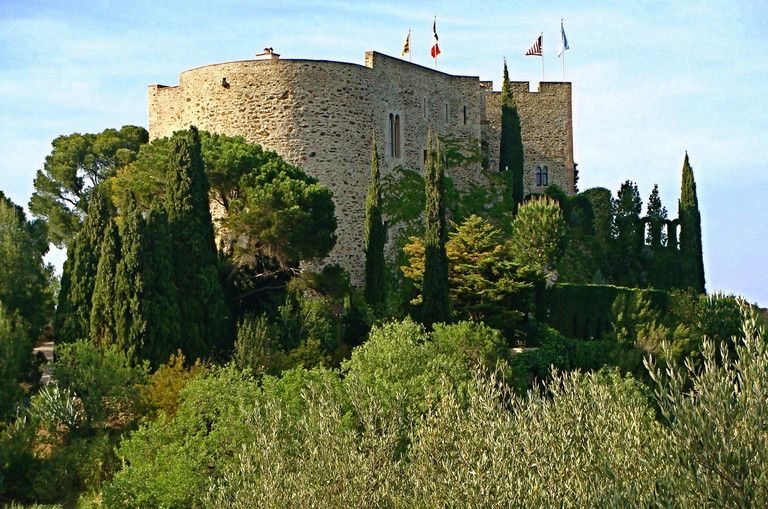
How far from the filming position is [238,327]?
3356cm

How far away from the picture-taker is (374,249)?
3766 cm

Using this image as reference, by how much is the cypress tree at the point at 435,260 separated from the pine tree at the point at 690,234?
57.0ft

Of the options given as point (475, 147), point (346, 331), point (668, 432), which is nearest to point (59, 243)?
point (475, 147)

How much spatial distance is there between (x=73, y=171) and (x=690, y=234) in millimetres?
24814

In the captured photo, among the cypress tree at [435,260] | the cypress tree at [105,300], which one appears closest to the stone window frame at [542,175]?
the cypress tree at [435,260]

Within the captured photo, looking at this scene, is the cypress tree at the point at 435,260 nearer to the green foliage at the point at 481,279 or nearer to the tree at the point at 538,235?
the green foliage at the point at 481,279

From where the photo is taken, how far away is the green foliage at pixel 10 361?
1181 inches

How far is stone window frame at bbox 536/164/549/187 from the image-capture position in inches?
2176

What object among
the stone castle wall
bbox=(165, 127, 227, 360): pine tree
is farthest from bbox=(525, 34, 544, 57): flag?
bbox=(165, 127, 227, 360): pine tree

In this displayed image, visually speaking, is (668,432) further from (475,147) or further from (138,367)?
(475,147)

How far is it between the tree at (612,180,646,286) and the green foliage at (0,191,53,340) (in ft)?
76.4

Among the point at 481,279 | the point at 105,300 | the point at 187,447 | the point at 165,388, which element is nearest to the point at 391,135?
the point at 481,279

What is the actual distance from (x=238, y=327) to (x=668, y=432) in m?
17.4

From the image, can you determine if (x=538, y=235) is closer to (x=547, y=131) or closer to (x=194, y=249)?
(x=547, y=131)
